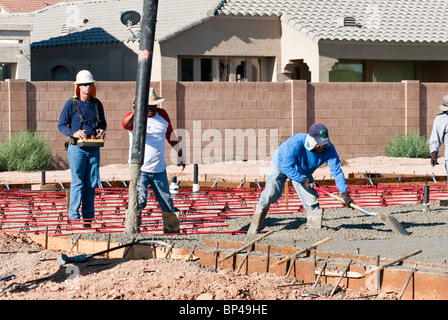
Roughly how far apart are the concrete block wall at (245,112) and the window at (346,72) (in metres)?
5.14

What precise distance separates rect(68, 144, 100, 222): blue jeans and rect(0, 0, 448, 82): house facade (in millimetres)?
15506

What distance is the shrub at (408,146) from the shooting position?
23.1 meters

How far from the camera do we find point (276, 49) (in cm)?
2809

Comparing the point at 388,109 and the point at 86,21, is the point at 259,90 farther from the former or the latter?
the point at 86,21

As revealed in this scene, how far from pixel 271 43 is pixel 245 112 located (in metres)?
6.13

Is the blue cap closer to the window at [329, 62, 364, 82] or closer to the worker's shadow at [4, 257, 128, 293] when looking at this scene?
the worker's shadow at [4, 257, 128, 293]

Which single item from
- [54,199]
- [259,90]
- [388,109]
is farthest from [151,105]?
[388,109]

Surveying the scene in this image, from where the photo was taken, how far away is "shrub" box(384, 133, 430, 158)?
23.1 metres

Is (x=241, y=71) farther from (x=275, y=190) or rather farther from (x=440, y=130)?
(x=275, y=190)

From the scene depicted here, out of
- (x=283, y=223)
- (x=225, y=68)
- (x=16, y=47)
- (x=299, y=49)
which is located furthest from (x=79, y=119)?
(x=225, y=68)

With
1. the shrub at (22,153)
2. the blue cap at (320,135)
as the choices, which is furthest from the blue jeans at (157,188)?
the shrub at (22,153)

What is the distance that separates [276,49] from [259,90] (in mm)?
5828

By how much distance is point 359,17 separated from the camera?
94.7 ft

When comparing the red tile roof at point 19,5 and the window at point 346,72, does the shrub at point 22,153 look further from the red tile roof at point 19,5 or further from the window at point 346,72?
the red tile roof at point 19,5
